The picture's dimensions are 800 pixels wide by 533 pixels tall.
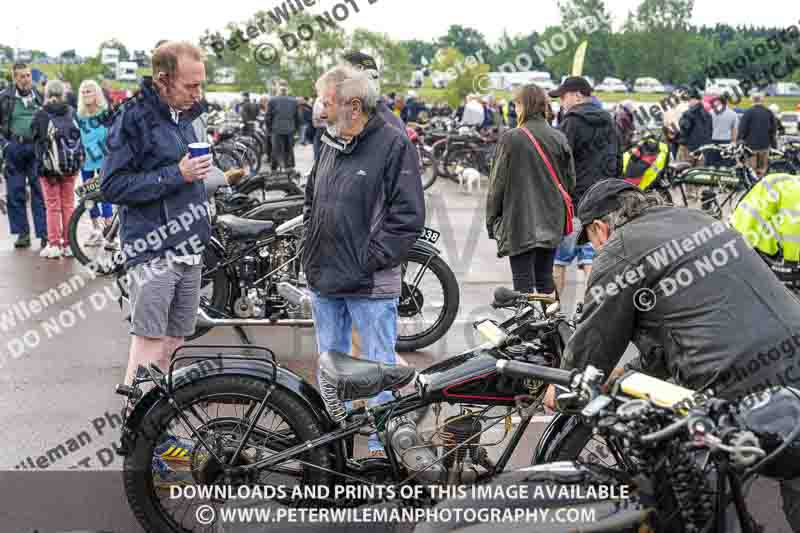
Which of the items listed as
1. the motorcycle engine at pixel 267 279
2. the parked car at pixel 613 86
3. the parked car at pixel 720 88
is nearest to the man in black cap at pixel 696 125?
the parked car at pixel 720 88

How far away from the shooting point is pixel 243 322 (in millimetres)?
6527

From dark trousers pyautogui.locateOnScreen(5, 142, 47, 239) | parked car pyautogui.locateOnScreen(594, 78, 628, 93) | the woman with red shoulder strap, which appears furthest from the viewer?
parked car pyautogui.locateOnScreen(594, 78, 628, 93)

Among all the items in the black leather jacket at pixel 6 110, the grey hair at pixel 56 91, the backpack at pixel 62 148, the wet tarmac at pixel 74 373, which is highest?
the grey hair at pixel 56 91

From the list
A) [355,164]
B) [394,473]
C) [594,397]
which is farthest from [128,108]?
[594,397]

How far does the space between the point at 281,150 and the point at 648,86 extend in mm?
51838

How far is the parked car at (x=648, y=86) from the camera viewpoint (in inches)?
2552

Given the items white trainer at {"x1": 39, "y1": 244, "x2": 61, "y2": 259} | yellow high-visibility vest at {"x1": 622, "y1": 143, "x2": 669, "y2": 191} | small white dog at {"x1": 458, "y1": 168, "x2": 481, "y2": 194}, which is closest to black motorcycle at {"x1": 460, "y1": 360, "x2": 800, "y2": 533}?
white trainer at {"x1": 39, "y1": 244, "x2": 61, "y2": 259}

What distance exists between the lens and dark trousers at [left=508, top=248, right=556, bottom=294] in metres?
6.38

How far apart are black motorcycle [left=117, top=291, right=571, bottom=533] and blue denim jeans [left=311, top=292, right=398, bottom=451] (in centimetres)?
66

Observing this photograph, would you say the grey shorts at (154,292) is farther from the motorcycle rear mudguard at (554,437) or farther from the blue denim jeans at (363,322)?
the motorcycle rear mudguard at (554,437)

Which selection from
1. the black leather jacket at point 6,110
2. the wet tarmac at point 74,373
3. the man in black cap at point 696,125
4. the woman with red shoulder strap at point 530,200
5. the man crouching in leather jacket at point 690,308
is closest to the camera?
the man crouching in leather jacket at point 690,308

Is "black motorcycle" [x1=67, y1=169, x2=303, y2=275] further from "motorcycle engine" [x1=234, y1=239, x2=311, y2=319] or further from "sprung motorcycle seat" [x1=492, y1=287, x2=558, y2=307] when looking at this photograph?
"sprung motorcycle seat" [x1=492, y1=287, x2=558, y2=307]

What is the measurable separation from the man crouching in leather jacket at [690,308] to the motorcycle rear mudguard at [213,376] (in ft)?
3.44

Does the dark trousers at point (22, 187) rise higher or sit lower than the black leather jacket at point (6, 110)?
lower
